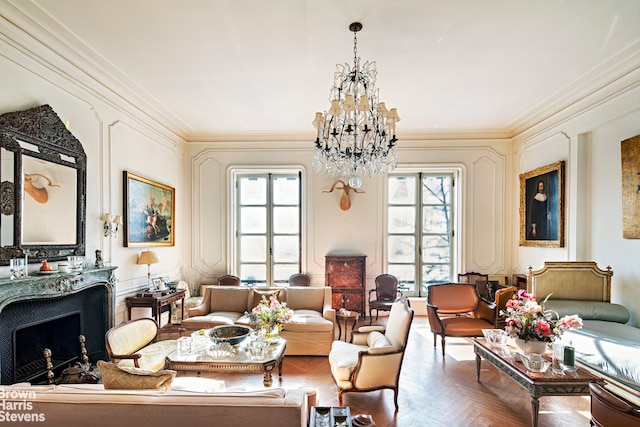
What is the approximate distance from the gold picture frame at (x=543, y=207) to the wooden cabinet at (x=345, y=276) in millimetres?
2829

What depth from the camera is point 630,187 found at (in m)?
3.60

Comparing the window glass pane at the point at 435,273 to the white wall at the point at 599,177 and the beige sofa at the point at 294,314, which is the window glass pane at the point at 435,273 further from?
the beige sofa at the point at 294,314

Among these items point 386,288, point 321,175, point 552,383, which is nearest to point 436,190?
point 386,288

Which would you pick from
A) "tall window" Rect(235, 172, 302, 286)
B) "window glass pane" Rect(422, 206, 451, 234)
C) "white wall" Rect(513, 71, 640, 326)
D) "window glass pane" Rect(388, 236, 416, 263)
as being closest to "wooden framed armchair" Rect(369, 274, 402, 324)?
"window glass pane" Rect(388, 236, 416, 263)

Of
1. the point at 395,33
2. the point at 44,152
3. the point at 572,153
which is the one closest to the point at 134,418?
the point at 44,152

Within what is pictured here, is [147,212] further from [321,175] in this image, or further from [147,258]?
[321,175]

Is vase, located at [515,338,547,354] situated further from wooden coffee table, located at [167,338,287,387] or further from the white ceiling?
the white ceiling

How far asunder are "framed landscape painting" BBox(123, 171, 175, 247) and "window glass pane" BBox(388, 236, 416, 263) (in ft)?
13.7

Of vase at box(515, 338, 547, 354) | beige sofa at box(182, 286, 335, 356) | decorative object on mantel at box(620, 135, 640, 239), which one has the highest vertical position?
decorative object on mantel at box(620, 135, 640, 239)

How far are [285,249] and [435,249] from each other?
302 centimetres

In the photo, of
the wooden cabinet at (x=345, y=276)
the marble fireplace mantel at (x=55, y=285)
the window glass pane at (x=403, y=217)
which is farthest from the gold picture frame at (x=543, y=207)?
the marble fireplace mantel at (x=55, y=285)

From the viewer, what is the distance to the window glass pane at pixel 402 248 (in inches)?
258

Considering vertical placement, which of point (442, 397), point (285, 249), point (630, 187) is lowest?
point (442, 397)

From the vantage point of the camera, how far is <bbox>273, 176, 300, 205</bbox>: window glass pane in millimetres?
6605
